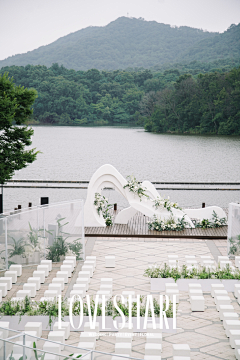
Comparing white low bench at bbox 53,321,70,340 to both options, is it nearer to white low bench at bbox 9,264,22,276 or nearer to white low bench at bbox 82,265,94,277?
white low bench at bbox 82,265,94,277

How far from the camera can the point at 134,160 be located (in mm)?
47500

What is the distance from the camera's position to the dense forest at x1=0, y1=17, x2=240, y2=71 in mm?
91062

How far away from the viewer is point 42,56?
327 feet

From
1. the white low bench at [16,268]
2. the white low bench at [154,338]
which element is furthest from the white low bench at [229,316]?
the white low bench at [16,268]

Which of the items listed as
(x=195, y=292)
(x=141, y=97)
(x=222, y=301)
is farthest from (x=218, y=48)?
(x=222, y=301)

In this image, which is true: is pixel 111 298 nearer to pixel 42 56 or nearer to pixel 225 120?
pixel 225 120

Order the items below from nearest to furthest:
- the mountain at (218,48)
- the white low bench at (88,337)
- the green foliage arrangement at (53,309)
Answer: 1. the white low bench at (88,337)
2. the green foliage arrangement at (53,309)
3. the mountain at (218,48)

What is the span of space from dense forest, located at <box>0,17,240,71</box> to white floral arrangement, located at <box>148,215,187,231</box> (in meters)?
73.0

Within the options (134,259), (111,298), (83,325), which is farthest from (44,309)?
(134,259)

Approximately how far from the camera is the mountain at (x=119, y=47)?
96.6 m

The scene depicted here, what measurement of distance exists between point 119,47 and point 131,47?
115 inches

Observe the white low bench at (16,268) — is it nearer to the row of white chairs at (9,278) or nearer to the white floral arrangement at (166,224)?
the row of white chairs at (9,278)

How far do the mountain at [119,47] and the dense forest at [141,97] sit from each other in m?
18.8

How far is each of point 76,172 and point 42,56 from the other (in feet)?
210
